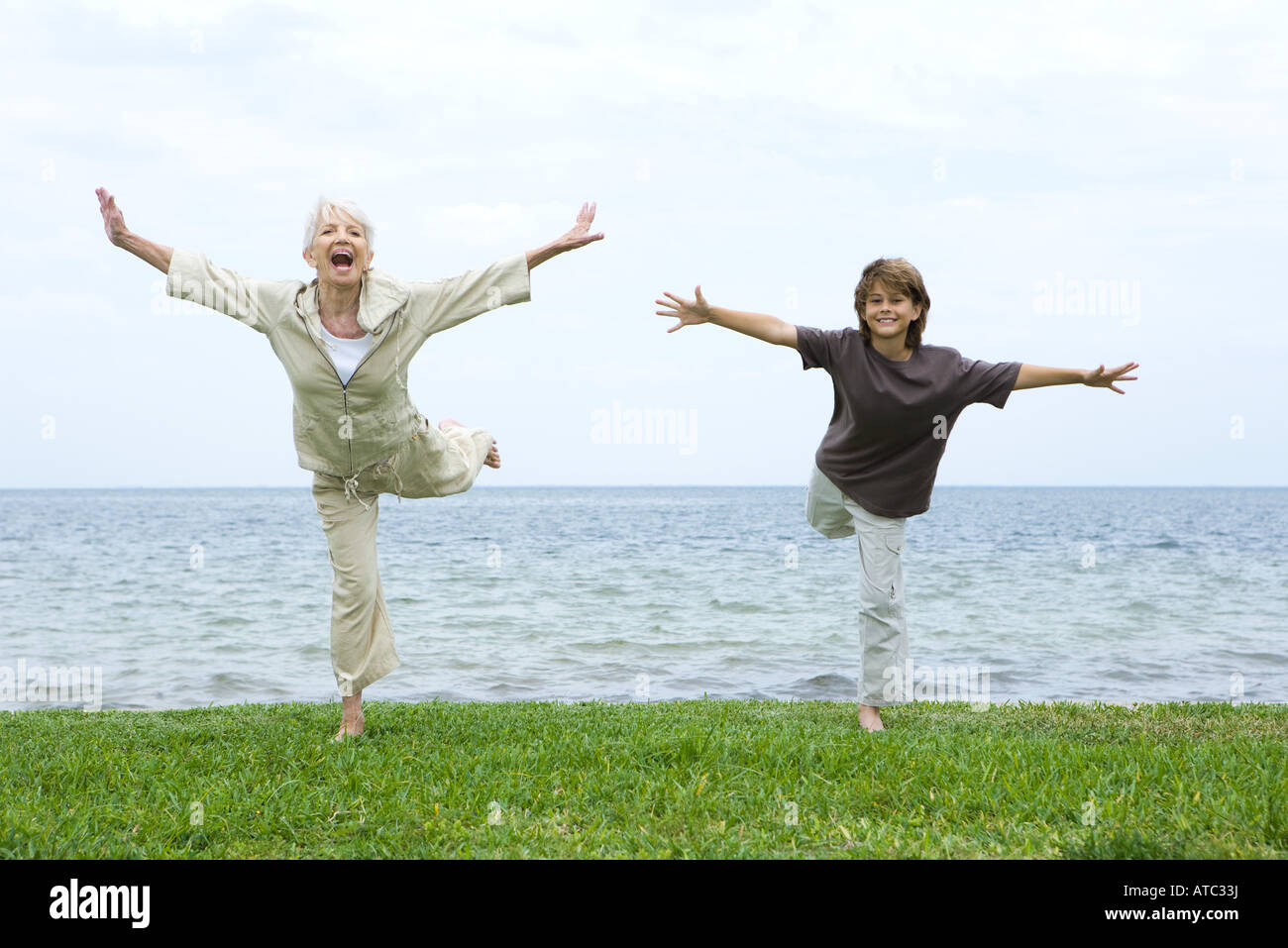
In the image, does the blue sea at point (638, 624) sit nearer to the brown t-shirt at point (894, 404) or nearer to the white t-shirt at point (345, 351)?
the brown t-shirt at point (894, 404)

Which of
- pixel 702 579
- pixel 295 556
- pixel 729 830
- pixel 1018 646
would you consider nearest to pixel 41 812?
pixel 729 830

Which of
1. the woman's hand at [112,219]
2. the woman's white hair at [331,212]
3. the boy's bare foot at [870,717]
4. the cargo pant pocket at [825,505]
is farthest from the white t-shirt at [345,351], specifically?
the boy's bare foot at [870,717]

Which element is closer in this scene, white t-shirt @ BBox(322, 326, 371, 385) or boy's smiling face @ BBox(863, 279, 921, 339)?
white t-shirt @ BBox(322, 326, 371, 385)

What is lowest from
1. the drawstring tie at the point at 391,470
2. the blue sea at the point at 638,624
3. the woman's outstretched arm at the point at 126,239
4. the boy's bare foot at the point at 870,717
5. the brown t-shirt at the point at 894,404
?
the blue sea at the point at 638,624

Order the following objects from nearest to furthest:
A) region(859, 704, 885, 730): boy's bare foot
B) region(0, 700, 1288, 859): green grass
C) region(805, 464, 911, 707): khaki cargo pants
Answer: region(0, 700, 1288, 859): green grass
region(805, 464, 911, 707): khaki cargo pants
region(859, 704, 885, 730): boy's bare foot

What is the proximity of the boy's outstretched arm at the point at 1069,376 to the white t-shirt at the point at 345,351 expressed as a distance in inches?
129

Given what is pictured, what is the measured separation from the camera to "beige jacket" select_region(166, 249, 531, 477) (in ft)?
15.9

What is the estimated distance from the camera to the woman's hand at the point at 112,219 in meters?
4.70

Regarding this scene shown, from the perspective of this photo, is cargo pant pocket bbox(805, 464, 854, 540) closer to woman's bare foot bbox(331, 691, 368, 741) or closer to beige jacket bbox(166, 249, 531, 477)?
beige jacket bbox(166, 249, 531, 477)

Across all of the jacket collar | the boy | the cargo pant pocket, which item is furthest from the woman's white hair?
the cargo pant pocket

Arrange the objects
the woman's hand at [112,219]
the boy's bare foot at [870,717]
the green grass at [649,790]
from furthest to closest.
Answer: the boy's bare foot at [870,717] → the woman's hand at [112,219] → the green grass at [649,790]

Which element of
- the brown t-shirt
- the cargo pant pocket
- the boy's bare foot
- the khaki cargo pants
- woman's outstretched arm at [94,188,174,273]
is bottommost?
the boy's bare foot
